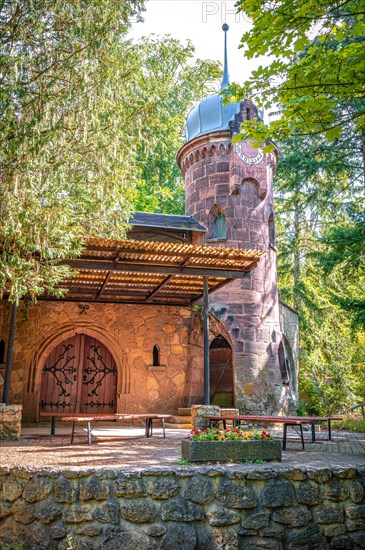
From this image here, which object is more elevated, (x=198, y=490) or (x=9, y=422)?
(x=9, y=422)

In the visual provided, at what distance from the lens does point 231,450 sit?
5.68 meters

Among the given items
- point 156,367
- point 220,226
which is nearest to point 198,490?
point 156,367

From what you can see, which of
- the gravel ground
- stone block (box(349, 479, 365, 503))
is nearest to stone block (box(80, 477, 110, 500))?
the gravel ground

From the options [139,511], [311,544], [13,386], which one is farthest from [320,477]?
[13,386]

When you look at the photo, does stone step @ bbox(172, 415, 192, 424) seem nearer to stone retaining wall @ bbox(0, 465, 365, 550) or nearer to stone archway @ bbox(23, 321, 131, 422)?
stone archway @ bbox(23, 321, 131, 422)

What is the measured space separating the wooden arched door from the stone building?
22 millimetres

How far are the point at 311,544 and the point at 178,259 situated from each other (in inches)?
177

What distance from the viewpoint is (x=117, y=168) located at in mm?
8031

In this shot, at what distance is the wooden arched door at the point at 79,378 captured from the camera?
11062 mm

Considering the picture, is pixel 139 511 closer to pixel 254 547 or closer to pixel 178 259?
pixel 254 547

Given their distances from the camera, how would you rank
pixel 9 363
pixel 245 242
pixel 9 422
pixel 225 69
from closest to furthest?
pixel 9 422, pixel 9 363, pixel 245 242, pixel 225 69

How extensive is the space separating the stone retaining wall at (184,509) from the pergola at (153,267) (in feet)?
9.75

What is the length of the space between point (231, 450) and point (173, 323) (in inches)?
242

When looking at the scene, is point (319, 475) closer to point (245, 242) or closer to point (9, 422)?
point (9, 422)
